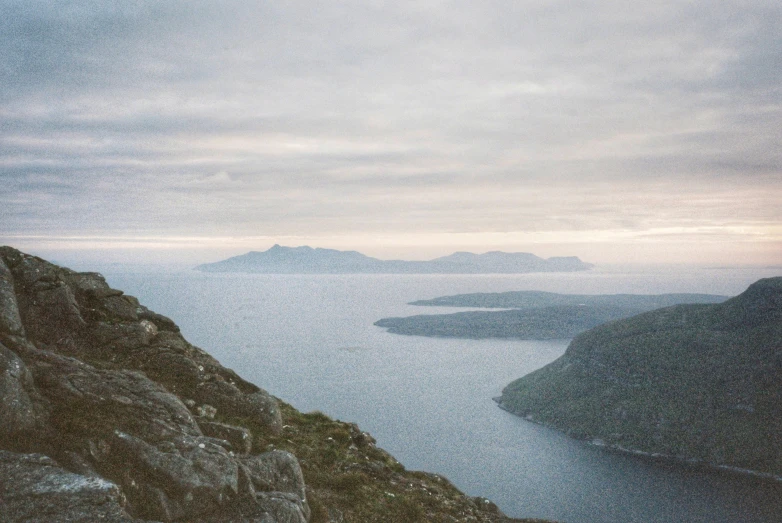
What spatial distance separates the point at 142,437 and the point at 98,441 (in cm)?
108

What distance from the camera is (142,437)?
1251 centimetres

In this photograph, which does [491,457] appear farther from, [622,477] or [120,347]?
[120,347]

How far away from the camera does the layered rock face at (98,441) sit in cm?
1002

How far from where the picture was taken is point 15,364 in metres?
12.0

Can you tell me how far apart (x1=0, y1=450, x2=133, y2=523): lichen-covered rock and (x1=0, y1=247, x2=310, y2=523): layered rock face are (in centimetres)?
2

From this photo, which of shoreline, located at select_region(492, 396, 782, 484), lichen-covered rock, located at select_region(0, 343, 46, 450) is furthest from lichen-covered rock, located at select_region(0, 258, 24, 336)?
shoreline, located at select_region(492, 396, 782, 484)

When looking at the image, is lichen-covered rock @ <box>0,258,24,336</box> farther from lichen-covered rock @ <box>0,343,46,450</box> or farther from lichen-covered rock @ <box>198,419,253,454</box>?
lichen-covered rock @ <box>198,419,253,454</box>

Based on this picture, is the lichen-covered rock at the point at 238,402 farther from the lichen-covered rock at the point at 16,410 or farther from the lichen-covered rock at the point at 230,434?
the lichen-covered rock at the point at 16,410

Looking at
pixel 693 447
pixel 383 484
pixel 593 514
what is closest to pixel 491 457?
pixel 593 514

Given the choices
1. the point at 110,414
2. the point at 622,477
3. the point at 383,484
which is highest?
the point at 110,414

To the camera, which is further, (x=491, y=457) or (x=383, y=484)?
(x=491, y=457)

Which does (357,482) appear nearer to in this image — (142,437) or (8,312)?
(142,437)

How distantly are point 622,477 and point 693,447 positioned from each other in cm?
5016

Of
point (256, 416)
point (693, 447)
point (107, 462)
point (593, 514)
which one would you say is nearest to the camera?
point (107, 462)
